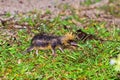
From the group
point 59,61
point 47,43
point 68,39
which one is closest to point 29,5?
point 68,39

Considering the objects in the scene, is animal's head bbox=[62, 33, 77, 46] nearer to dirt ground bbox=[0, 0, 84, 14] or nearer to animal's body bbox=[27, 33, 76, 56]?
animal's body bbox=[27, 33, 76, 56]

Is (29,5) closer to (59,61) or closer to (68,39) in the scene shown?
(68,39)

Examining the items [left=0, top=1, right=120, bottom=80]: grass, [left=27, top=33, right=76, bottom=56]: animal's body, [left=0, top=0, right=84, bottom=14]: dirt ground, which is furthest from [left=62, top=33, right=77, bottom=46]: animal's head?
[left=0, top=0, right=84, bottom=14]: dirt ground

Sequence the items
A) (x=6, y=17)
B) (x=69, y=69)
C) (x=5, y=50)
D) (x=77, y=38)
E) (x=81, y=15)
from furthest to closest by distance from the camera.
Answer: (x=81, y=15)
(x=6, y=17)
(x=77, y=38)
(x=5, y=50)
(x=69, y=69)

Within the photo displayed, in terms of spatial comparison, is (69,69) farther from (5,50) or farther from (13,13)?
(13,13)

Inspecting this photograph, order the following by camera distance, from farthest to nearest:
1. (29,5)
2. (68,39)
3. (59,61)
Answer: (29,5) → (68,39) → (59,61)

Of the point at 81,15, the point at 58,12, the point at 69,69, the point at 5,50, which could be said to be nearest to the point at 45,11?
the point at 58,12

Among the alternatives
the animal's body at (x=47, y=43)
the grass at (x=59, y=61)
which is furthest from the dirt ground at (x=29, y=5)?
the animal's body at (x=47, y=43)

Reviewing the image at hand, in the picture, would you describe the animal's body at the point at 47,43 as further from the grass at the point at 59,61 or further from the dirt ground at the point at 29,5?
the dirt ground at the point at 29,5
